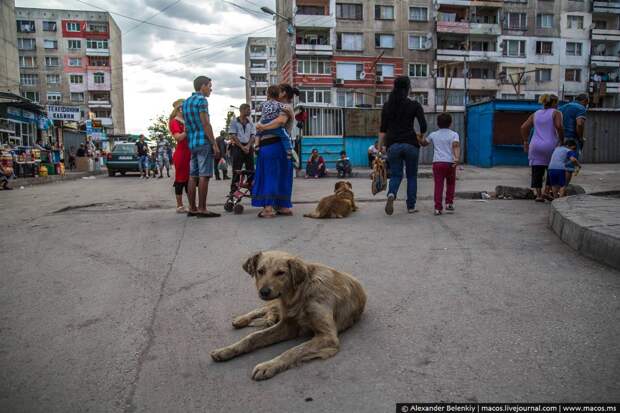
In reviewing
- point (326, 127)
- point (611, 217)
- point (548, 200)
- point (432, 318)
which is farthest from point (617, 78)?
point (432, 318)

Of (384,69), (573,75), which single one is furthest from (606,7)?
(384,69)

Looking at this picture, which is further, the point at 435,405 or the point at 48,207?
the point at 48,207

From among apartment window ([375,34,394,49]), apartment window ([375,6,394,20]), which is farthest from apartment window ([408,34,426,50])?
apartment window ([375,6,394,20])

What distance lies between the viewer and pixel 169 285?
3977 mm

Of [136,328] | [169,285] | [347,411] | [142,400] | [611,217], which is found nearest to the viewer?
[347,411]

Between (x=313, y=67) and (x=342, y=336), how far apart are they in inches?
1815

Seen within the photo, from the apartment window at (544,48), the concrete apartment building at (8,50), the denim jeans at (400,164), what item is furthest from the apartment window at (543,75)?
the denim jeans at (400,164)

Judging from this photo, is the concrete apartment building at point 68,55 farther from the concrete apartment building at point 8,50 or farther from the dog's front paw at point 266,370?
the dog's front paw at point 266,370

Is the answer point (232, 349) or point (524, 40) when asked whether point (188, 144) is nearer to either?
point (232, 349)

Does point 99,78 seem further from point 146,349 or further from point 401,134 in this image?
point 146,349

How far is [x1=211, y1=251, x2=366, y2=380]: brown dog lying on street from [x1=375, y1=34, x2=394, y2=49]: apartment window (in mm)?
48322

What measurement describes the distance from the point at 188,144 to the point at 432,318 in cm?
591

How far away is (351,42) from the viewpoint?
4747 cm

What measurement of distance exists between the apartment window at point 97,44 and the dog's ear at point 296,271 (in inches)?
3055
